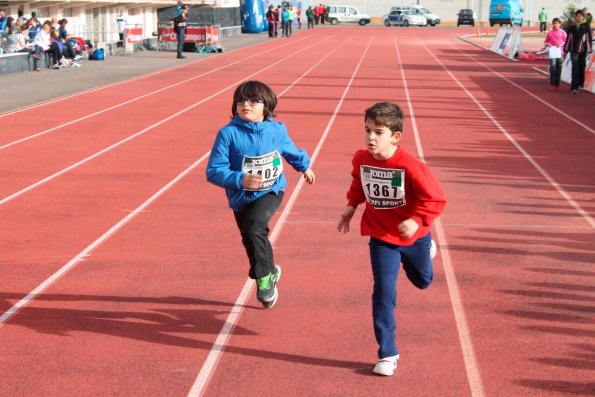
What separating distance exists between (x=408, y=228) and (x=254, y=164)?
139cm

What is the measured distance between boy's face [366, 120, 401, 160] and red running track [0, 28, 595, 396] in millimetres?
1182

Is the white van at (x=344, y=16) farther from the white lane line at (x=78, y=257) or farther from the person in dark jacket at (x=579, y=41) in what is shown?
the white lane line at (x=78, y=257)

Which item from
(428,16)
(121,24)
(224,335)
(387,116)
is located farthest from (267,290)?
(428,16)

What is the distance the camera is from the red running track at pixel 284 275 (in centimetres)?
580

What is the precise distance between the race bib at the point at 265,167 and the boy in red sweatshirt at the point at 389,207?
0.93 m

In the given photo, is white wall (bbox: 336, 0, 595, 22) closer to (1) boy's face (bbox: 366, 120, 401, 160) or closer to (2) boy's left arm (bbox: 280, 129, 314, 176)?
(2) boy's left arm (bbox: 280, 129, 314, 176)

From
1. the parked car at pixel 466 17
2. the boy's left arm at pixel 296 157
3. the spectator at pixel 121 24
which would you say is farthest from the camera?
the parked car at pixel 466 17

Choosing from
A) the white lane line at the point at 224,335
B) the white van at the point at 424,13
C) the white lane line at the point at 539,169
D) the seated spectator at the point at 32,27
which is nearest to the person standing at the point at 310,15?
the white van at the point at 424,13

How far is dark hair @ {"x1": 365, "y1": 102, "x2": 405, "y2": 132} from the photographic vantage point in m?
5.52

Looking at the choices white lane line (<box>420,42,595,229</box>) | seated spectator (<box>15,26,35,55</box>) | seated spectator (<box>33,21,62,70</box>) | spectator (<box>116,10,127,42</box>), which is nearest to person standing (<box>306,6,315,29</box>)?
spectator (<box>116,10,127,42</box>)

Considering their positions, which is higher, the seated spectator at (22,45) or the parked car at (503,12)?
the seated spectator at (22,45)

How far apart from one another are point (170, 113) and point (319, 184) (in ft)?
27.5

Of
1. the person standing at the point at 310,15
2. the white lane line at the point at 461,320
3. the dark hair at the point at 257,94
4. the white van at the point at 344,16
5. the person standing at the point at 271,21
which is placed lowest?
the white van at the point at 344,16

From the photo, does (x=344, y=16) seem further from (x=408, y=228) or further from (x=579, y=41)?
(x=408, y=228)
